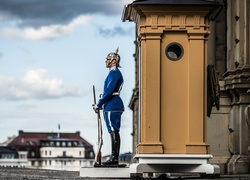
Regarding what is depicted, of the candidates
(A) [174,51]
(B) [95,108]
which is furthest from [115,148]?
(A) [174,51]

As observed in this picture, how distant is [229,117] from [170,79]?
10140 millimetres

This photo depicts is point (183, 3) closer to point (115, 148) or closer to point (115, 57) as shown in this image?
point (115, 57)

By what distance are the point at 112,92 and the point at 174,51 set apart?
1.29 metres

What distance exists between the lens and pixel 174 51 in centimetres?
2184

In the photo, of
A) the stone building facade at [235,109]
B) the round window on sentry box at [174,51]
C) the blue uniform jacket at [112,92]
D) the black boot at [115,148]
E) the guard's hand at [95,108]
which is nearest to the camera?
the round window on sentry box at [174,51]

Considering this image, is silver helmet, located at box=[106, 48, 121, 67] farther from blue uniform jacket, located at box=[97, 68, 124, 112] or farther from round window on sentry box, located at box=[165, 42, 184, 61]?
round window on sentry box, located at box=[165, 42, 184, 61]

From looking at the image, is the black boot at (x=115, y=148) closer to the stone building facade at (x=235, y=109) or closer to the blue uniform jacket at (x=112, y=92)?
the blue uniform jacket at (x=112, y=92)

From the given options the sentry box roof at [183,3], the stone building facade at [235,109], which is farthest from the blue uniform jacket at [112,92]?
the stone building facade at [235,109]

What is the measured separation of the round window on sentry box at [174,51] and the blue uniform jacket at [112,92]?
95 cm

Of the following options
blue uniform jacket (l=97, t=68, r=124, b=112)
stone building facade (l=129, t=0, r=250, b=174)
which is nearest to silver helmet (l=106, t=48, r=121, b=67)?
blue uniform jacket (l=97, t=68, r=124, b=112)

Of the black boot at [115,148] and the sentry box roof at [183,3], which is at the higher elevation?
the sentry box roof at [183,3]

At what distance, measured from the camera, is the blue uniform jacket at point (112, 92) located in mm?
22000

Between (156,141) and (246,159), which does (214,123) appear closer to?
(246,159)

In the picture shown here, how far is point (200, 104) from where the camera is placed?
2162 centimetres
